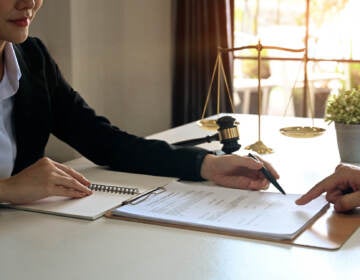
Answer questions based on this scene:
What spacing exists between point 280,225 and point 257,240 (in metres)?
0.07

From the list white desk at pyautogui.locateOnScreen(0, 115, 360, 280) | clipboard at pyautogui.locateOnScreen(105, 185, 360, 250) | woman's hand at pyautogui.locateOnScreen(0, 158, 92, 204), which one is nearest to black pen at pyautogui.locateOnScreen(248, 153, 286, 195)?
clipboard at pyautogui.locateOnScreen(105, 185, 360, 250)

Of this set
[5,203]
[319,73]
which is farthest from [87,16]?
[5,203]

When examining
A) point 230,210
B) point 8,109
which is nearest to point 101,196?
point 230,210

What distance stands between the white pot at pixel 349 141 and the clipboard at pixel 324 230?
1.62ft

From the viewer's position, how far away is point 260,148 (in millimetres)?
1950

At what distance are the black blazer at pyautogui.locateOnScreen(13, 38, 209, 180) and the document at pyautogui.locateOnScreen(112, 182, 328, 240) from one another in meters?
0.16

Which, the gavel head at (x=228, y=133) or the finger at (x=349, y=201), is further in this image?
the gavel head at (x=228, y=133)

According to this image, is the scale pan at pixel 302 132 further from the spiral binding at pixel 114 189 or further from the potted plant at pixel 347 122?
the spiral binding at pixel 114 189

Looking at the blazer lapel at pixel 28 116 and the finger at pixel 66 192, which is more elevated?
the blazer lapel at pixel 28 116

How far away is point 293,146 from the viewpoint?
81.7 inches

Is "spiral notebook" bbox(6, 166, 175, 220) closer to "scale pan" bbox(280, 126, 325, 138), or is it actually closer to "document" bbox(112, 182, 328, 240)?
"document" bbox(112, 182, 328, 240)

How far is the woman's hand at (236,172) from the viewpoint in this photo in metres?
1.53

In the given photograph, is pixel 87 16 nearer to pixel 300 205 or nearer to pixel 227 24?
pixel 227 24

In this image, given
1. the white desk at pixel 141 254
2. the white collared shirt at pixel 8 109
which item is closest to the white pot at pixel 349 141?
the white desk at pixel 141 254
